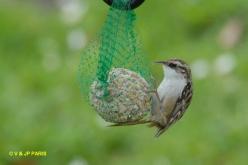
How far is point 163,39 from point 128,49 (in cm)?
408

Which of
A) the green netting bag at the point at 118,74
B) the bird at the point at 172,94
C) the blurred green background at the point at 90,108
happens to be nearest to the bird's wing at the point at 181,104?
the bird at the point at 172,94

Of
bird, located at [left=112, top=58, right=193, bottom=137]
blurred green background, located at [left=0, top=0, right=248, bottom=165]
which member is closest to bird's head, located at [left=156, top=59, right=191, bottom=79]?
bird, located at [left=112, top=58, right=193, bottom=137]

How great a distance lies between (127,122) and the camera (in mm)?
5297

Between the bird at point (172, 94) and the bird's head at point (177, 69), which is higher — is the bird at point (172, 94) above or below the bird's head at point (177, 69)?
below

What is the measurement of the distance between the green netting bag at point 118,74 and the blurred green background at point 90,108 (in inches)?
91.6

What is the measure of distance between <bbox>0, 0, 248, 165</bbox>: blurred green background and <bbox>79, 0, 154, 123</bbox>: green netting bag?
2.33 meters

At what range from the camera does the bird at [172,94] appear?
5382mm

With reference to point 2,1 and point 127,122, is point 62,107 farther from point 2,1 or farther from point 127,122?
point 127,122

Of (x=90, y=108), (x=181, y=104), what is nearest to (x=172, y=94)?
(x=181, y=104)

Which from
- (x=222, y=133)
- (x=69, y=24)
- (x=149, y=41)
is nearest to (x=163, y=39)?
(x=149, y=41)

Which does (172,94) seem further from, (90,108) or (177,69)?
(90,108)

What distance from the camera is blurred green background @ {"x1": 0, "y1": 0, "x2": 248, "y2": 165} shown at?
26.5ft

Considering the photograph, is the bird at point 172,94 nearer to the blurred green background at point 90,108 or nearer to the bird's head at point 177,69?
the bird's head at point 177,69

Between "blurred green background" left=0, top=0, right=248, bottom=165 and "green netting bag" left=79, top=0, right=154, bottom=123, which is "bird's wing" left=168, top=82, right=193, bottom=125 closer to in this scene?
"green netting bag" left=79, top=0, right=154, bottom=123
